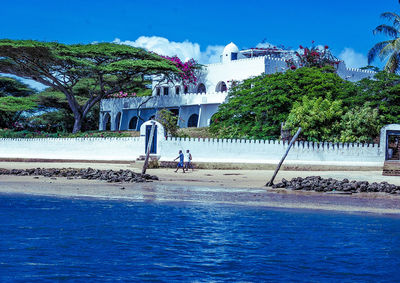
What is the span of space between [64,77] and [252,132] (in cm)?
1716

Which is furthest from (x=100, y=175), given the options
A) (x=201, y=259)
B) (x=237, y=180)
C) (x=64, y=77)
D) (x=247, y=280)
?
(x=64, y=77)

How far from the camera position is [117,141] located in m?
29.4

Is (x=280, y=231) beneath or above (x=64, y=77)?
beneath

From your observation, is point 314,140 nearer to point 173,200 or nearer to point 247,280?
point 173,200

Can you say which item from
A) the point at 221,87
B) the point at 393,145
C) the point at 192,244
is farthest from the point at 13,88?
the point at 192,244

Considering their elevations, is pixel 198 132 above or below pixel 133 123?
below

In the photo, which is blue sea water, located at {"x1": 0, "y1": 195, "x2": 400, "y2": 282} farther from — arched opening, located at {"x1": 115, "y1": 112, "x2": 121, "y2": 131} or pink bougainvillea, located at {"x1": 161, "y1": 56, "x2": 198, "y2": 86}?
arched opening, located at {"x1": 115, "y1": 112, "x2": 121, "y2": 131}

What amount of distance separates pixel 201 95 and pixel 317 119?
45.4ft

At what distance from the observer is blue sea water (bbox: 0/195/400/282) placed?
8.69m

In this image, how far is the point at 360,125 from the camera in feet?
85.0

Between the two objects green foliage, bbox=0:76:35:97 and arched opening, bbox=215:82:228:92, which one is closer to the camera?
arched opening, bbox=215:82:228:92

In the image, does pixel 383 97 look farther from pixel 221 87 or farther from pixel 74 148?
pixel 74 148

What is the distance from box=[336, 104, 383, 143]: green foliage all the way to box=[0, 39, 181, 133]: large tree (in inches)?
570

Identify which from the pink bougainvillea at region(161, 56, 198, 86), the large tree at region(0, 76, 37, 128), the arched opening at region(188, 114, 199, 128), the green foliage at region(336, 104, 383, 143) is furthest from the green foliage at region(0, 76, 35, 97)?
A: the green foliage at region(336, 104, 383, 143)
